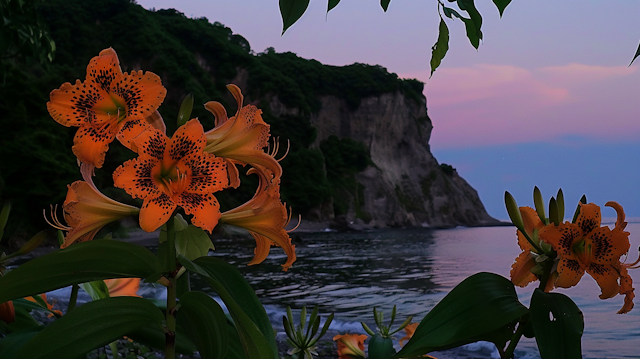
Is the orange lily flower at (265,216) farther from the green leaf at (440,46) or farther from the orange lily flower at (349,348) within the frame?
the orange lily flower at (349,348)

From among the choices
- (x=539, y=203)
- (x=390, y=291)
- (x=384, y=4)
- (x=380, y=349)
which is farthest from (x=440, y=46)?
(x=390, y=291)

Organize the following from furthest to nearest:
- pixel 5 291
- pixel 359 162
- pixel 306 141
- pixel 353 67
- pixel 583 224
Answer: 1. pixel 353 67
2. pixel 359 162
3. pixel 306 141
4. pixel 583 224
5. pixel 5 291

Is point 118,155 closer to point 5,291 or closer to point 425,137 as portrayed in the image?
point 5,291

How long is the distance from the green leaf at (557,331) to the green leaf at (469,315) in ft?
0.09

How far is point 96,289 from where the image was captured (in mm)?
1200

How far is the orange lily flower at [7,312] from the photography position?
0.98 meters

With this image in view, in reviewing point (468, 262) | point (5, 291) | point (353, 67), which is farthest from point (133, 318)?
point (353, 67)

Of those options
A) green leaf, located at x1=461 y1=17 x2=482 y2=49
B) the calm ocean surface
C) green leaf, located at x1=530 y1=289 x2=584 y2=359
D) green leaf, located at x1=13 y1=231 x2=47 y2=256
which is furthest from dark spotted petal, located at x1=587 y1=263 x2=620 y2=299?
the calm ocean surface

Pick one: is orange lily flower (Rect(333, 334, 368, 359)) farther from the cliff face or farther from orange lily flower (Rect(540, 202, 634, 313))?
the cliff face

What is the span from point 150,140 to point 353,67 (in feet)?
226

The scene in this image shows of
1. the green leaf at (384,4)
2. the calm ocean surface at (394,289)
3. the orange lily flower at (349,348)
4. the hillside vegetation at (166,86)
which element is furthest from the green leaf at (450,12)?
the hillside vegetation at (166,86)

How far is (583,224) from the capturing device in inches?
38.1

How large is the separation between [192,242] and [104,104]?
0.25m

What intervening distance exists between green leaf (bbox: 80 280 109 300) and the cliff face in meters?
54.0
